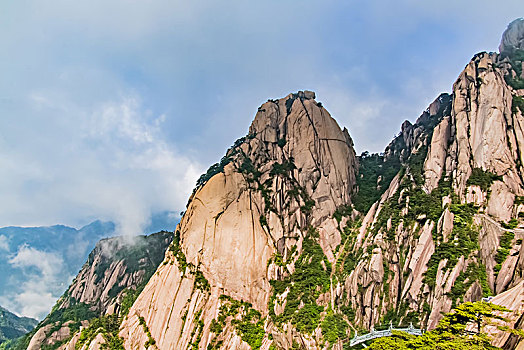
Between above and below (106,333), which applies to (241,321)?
above

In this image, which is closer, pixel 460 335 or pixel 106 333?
pixel 460 335

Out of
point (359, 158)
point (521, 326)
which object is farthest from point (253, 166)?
point (521, 326)

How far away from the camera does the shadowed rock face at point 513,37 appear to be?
68125 mm

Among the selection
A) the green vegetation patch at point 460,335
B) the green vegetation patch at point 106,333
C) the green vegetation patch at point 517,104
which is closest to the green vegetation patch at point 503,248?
the green vegetation patch at point 460,335

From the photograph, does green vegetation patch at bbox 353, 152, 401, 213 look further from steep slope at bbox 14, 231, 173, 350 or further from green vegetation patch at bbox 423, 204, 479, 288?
steep slope at bbox 14, 231, 173, 350

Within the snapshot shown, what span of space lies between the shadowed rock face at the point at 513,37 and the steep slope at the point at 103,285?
8158cm

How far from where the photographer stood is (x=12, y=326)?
124125mm

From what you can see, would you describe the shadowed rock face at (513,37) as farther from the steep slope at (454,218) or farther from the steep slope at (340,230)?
the steep slope at (454,218)

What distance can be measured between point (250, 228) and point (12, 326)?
369ft

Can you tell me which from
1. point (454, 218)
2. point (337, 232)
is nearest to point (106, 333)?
point (337, 232)

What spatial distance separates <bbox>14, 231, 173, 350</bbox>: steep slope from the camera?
7275cm

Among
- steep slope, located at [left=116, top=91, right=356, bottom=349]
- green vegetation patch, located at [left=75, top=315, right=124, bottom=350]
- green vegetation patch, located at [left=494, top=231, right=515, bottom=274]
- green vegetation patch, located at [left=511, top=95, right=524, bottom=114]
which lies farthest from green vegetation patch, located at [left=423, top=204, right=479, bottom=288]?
green vegetation patch, located at [left=75, top=315, right=124, bottom=350]

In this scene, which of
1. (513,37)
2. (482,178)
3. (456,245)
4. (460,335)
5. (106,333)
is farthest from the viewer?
(513,37)

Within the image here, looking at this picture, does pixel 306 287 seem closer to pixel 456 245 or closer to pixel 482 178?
pixel 456 245
